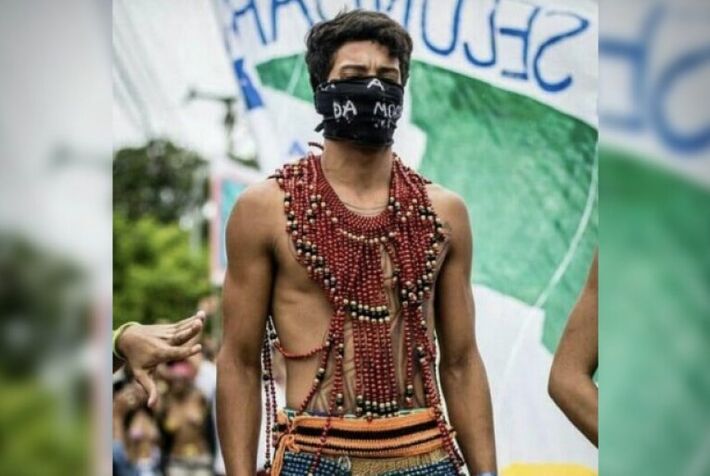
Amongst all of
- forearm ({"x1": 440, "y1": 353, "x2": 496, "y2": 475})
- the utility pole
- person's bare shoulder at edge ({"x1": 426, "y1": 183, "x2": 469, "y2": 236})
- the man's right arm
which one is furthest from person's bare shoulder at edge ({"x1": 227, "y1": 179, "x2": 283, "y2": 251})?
forearm ({"x1": 440, "y1": 353, "x2": 496, "y2": 475})

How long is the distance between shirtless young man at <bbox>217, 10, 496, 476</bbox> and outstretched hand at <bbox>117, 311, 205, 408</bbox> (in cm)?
12

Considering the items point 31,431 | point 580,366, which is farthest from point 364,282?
point 31,431

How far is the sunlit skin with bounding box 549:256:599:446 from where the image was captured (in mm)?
3896

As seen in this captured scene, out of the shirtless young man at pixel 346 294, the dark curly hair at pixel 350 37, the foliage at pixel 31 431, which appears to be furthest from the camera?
→ the dark curly hair at pixel 350 37

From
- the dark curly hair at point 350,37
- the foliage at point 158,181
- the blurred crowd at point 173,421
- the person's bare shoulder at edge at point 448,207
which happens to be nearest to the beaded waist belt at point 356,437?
the blurred crowd at point 173,421

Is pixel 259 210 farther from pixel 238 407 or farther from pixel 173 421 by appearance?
pixel 173 421

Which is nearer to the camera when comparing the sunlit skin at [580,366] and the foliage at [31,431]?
the foliage at [31,431]

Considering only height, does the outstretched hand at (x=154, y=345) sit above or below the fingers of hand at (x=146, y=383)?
above

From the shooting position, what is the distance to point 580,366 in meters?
3.90

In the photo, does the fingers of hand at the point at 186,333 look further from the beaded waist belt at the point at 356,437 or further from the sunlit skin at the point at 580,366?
the sunlit skin at the point at 580,366

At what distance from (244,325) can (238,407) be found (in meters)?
0.22

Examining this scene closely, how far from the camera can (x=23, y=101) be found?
344cm

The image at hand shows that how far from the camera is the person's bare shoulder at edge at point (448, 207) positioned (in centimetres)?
367

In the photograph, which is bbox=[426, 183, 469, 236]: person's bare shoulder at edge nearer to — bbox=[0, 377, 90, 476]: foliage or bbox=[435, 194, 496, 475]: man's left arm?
bbox=[435, 194, 496, 475]: man's left arm
